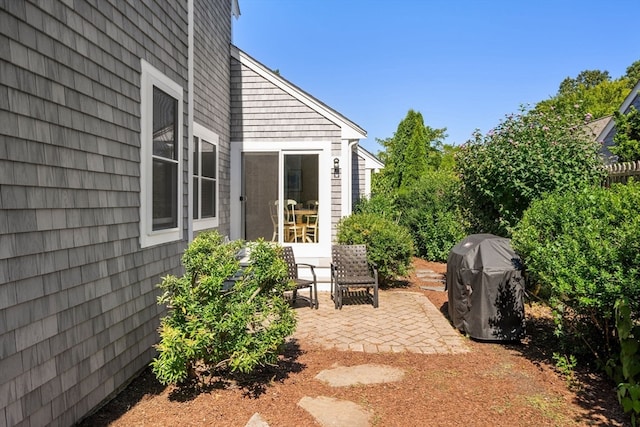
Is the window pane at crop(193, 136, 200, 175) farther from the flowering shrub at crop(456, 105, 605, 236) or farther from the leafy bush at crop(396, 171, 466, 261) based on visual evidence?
the leafy bush at crop(396, 171, 466, 261)

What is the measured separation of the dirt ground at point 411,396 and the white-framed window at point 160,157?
1474mm

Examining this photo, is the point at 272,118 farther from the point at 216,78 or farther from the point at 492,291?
the point at 492,291

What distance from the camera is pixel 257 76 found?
832 centimetres

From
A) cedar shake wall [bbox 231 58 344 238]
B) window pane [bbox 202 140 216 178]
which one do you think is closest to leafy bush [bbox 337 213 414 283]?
cedar shake wall [bbox 231 58 344 238]

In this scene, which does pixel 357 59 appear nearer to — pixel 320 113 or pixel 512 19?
pixel 512 19

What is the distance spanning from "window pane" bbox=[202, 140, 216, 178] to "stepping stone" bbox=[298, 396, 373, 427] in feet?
14.8

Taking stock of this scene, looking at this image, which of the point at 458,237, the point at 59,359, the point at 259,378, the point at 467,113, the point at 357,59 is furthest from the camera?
the point at 467,113

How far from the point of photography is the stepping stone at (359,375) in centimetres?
380

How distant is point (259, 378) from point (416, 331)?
7.88 feet

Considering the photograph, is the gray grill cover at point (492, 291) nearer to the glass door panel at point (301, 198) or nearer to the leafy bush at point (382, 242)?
the leafy bush at point (382, 242)

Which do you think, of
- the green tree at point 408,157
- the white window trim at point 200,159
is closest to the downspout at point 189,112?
the white window trim at point 200,159

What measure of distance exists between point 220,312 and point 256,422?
0.88 metres

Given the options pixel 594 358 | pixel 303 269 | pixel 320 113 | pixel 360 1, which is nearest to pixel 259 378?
pixel 594 358

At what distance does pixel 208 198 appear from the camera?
279 inches
